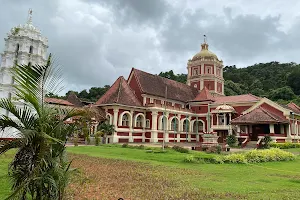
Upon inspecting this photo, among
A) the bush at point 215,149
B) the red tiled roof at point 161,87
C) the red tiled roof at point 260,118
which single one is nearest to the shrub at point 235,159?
the bush at point 215,149

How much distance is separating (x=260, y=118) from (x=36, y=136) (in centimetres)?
2916

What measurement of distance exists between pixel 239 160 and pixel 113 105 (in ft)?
62.4

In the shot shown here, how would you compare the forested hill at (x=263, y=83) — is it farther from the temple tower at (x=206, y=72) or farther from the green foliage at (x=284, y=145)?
the green foliage at (x=284, y=145)

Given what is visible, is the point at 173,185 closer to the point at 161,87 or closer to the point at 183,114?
the point at 183,114

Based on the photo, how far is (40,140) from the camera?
426 cm

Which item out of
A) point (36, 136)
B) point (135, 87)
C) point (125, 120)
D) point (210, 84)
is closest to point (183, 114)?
point (135, 87)

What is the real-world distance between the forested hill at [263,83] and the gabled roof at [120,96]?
3326cm

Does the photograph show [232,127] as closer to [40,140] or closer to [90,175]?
[90,175]

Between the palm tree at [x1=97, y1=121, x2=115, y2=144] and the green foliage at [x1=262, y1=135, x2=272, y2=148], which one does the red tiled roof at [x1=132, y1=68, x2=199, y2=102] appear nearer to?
the palm tree at [x1=97, y1=121, x2=115, y2=144]

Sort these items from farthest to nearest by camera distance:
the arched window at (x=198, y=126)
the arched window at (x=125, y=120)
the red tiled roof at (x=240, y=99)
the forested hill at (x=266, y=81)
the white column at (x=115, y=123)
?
the forested hill at (x=266, y=81)
the arched window at (x=198, y=126)
the red tiled roof at (x=240, y=99)
the arched window at (x=125, y=120)
the white column at (x=115, y=123)

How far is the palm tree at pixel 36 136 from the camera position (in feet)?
13.8

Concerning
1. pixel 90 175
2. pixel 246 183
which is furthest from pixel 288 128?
pixel 90 175

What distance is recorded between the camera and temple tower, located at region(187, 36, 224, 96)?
4672cm

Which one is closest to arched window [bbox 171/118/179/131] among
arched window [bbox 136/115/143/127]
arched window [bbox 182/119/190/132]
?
arched window [bbox 182/119/190/132]
